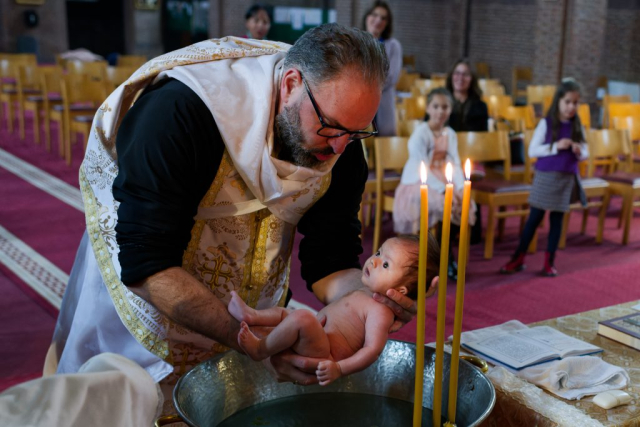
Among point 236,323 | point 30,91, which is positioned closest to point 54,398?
point 236,323

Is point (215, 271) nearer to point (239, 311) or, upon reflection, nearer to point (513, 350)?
point (239, 311)

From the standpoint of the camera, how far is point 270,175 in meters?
1.73

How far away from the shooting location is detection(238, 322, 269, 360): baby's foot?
4.89 ft

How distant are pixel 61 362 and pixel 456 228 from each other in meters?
3.53

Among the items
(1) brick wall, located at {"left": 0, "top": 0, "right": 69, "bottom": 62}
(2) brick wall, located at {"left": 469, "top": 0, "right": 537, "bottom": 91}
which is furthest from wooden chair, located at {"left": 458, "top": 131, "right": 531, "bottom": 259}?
(1) brick wall, located at {"left": 0, "top": 0, "right": 69, "bottom": 62}

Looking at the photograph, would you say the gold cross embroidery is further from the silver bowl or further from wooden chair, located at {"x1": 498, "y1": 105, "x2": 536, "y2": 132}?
wooden chair, located at {"x1": 498, "y1": 105, "x2": 536, "y2": 132}

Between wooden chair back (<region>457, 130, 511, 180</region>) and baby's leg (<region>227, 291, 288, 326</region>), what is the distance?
4185 mm

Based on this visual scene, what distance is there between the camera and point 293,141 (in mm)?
1724

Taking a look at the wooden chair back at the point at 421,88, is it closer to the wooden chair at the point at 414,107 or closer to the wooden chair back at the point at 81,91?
the wooden chair at the point at 414,107

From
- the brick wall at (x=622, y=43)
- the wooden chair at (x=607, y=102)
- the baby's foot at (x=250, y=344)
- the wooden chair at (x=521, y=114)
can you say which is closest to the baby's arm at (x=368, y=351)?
the baby's foot at (x=250, y=344)

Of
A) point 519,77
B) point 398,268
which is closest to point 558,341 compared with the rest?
point 398,268

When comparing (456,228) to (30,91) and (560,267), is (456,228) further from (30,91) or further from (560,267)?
(30,91)

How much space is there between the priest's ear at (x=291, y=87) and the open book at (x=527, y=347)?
81 cm

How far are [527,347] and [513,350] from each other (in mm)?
43
